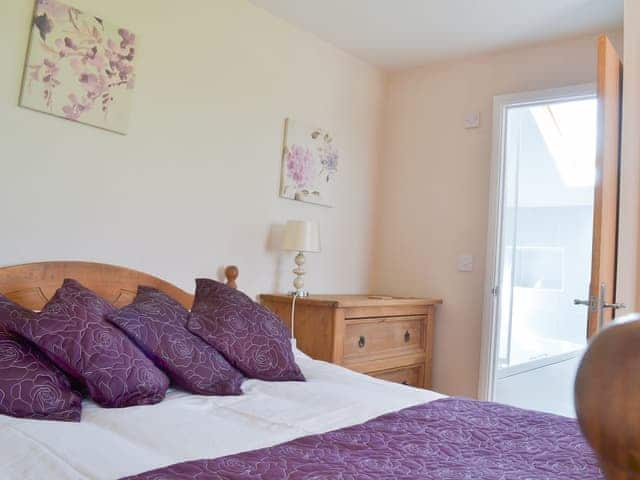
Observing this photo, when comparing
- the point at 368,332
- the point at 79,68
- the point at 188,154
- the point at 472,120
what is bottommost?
the point at 368,332

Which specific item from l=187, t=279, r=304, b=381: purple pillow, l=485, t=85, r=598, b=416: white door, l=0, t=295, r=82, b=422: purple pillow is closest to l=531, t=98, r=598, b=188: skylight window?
l=485, t=85, r=598, b=416: white door

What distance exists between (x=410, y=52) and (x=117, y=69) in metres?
1.96

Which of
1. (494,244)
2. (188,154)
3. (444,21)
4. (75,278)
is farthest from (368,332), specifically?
(444,21)

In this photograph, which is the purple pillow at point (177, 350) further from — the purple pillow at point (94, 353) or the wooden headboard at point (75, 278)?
the wooden headboard at point (75, 278)

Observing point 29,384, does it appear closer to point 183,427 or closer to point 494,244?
point 183,427

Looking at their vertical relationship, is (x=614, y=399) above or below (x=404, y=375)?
above

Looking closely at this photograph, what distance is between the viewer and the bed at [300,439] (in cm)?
110

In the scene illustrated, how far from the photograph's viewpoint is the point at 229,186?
2.85m

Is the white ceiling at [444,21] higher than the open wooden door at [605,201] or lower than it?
higher

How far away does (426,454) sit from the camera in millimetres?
1264

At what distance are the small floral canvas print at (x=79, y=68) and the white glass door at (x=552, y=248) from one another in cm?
284

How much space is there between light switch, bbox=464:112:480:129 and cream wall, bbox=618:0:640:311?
102 centimetres

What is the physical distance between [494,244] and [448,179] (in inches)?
21.7

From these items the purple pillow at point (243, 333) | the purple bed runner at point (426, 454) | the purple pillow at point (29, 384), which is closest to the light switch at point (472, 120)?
the purple pillow at point (243, 333)
